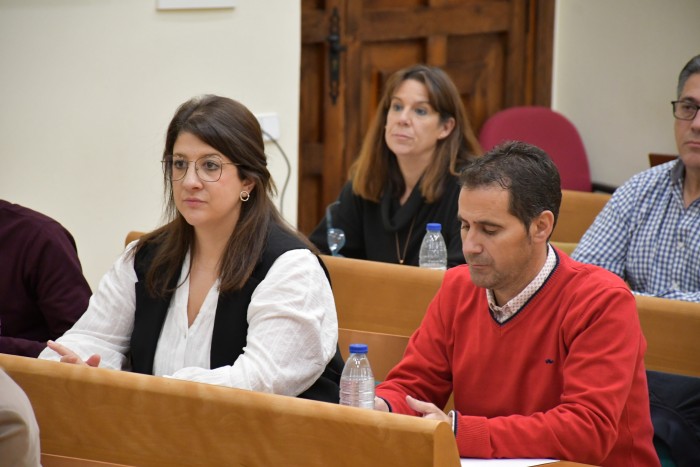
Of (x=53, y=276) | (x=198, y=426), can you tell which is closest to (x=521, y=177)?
(x=198, y=426)

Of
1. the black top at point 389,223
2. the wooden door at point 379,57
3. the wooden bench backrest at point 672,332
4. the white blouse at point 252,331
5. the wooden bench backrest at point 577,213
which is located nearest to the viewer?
the white blouse at point 252,331

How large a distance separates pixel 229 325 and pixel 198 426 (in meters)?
0.58

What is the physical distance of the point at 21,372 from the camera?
2.17 m

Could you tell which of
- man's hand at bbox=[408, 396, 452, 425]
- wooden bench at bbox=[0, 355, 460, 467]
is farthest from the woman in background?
wooden bench at bbox=[0, 355, 460, 467]

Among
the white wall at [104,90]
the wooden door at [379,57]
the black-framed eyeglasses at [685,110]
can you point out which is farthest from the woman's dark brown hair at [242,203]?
the wooden door at [379,57]

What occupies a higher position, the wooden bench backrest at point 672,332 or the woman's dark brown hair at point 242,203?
the woman's dark brown hair at point 242,203

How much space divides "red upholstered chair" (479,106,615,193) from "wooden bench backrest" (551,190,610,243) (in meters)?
1.50

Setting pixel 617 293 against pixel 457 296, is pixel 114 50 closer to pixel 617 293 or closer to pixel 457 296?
pixel 457 296

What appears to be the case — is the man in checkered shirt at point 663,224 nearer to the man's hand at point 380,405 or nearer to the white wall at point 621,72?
the man's hand at point 380,405

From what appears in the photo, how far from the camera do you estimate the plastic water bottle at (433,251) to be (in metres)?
3.83

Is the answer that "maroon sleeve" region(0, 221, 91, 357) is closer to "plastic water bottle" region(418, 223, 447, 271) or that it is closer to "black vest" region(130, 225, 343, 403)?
"black vest" region(130, 225, 343, 403)

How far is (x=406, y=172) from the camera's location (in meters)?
4.14

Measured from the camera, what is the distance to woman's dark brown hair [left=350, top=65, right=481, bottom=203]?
4.09 m

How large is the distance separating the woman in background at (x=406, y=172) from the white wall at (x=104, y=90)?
823 mm
